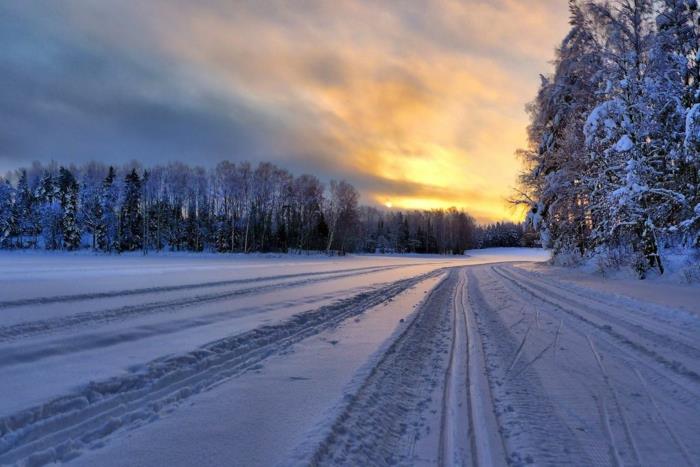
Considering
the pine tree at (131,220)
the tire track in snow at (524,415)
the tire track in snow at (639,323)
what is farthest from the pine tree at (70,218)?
the tire track in snow at (524,415)

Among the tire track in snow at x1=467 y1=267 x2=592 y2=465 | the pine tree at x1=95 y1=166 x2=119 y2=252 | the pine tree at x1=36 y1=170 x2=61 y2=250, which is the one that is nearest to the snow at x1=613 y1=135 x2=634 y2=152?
the tire track in snow at x1=467 y1=267 x2=592 y2=465

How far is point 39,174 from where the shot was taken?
3378 inches

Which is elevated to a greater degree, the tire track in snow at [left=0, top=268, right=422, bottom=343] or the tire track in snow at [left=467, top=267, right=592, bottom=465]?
the tire track in snow at [left=0, top=268, right=422, bottom=343]

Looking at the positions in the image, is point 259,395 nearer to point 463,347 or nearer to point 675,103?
point 463,347

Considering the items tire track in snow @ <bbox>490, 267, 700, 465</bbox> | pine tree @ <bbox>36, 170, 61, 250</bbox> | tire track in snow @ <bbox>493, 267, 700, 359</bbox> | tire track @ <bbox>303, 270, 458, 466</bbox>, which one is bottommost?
tire track @ <bbox>303, 270, 458, 466</bbox>

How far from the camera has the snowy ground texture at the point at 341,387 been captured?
128 inches

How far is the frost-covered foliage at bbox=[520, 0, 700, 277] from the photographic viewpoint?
52.1ft

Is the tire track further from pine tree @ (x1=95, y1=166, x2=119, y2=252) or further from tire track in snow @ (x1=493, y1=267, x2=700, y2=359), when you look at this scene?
pine tree @ (x1=95, y1=166, x2=119, y2=252)

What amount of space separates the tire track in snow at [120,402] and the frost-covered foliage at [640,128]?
16.0 metres

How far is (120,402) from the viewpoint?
4.14 m

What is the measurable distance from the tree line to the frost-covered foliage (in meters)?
48.8

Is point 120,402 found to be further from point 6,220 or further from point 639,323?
point 6,220

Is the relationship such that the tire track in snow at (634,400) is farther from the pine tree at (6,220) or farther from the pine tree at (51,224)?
the pine tree at (6,220)

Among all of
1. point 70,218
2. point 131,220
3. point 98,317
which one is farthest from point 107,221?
point 98,317
